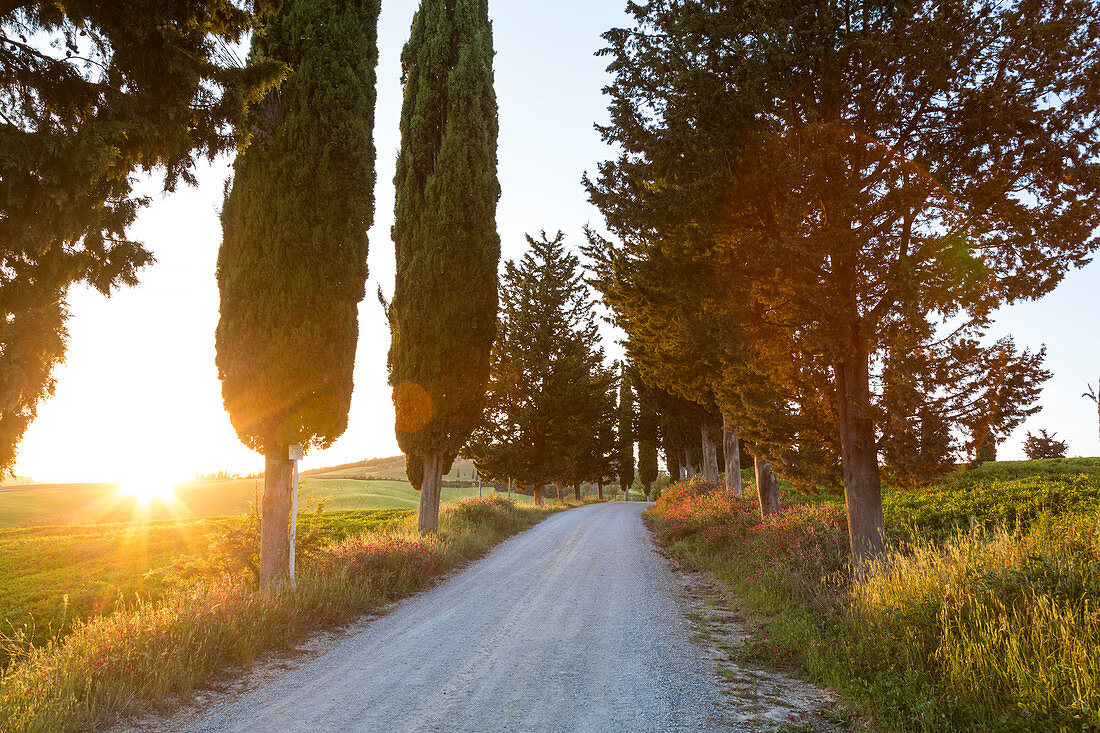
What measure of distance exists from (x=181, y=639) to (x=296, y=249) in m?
6.08

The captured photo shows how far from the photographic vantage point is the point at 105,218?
298 inches

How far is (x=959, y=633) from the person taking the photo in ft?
14.3

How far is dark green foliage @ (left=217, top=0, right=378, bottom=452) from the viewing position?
8.55m

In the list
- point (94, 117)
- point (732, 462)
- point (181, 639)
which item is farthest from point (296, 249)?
point (732, 462)

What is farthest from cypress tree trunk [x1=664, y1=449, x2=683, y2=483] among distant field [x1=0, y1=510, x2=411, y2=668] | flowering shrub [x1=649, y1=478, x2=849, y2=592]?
flowering shrub [x1=649, y1=478, x2=849, y2=592]

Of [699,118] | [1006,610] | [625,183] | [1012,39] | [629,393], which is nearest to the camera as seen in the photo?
[1006,610]

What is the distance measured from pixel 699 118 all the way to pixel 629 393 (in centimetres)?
4074

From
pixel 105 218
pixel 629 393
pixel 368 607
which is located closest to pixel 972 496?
pixel 368 607

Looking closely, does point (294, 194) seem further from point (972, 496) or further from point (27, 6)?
point (972, 496)

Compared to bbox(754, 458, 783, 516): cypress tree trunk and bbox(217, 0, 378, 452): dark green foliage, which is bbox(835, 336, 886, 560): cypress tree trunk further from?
bbox(217, 0, 378, 452): dark green foliage

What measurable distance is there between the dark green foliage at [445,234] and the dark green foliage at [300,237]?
5.18 meters

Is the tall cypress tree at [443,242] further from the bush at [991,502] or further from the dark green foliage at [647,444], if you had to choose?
the dark green foliage at [647,444]

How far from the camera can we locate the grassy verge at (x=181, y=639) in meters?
4.08

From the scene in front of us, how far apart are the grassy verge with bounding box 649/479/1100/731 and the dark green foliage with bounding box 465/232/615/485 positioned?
23140mm
